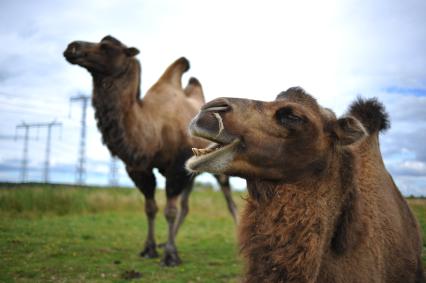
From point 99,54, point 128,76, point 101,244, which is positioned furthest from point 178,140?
point 101,244

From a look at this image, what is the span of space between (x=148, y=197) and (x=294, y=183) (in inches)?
256

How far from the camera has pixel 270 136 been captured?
3.28 metres

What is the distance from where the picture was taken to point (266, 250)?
128 inches

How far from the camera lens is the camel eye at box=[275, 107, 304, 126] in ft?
10.9

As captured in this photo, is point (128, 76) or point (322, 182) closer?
point (322, 182)

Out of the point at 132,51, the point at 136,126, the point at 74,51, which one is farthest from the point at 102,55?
the point at 136,126

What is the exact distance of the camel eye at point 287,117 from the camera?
3326mm

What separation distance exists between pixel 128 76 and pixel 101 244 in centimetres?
398

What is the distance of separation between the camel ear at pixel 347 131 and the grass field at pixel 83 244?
130 centimetres

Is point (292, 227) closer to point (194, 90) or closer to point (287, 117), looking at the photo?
point (287, 117)

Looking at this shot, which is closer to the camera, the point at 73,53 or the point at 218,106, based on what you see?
the point at 218,106

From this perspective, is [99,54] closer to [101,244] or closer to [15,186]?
[15,186]

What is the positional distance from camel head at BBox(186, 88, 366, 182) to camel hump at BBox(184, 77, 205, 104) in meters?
8.51

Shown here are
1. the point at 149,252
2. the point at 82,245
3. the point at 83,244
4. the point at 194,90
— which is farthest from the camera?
the point at 194,90
